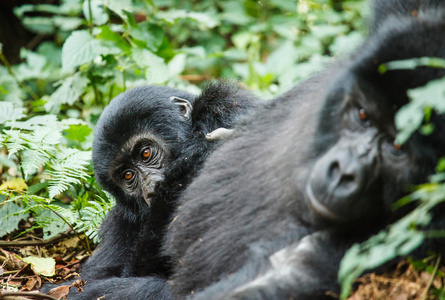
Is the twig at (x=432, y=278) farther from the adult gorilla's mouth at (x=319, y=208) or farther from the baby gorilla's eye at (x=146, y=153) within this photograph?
the baby gorilla's eye at (x=146, y=153)

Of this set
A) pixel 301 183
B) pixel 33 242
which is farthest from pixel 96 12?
pixel 301 183

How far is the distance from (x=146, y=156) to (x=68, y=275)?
3.32 feet

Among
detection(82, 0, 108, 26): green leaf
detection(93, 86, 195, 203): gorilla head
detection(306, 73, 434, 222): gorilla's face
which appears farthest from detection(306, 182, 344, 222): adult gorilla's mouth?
detection(82, 0, 108, 26): green leaf

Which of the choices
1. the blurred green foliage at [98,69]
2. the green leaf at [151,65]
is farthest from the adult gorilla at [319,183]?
the green leaf at [151,65]

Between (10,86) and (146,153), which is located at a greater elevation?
(146,153)

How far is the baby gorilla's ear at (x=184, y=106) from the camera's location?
4.05 meters

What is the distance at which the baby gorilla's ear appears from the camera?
4.05m

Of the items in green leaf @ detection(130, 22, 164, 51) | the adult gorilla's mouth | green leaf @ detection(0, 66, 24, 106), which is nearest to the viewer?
the adult gorilla's mouth

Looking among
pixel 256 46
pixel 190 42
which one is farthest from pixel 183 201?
pixel 190 42

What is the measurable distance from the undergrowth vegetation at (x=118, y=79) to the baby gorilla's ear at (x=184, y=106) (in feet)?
2.37

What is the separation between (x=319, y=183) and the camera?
2111 millimetres

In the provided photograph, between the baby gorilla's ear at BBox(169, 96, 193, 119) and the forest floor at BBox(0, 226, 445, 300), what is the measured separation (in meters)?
1.29

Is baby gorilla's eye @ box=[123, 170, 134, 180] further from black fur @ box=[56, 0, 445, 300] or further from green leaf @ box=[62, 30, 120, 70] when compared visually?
green leaf @ box=[62, 30, 120, 70]

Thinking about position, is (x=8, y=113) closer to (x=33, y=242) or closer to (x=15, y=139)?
(x=15, y=139)
